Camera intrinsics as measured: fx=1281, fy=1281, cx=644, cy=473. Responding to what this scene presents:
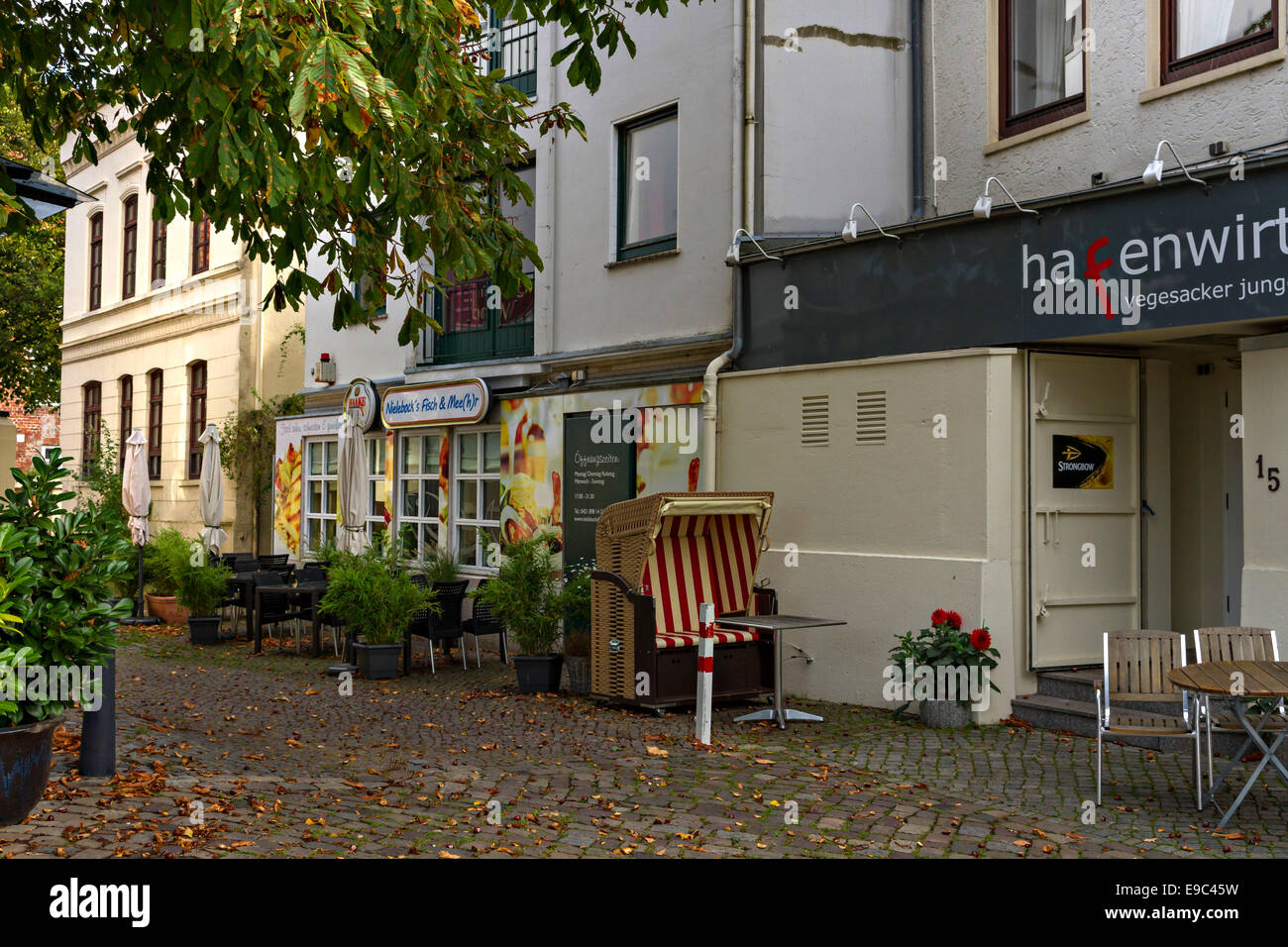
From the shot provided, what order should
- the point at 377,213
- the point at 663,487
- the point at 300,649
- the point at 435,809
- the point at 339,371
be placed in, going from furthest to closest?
the point at 339,371 → the point at 300,649 → the point at 663,487 → the point at 377,213 → the point at 435,809

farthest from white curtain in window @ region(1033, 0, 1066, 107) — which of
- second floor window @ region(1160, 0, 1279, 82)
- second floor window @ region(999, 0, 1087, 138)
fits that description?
second floor window @ region(1160, 0, 1279, 82)

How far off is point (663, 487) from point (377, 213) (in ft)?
17.1

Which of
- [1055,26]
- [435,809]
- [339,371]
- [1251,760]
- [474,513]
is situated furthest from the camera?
[339,371]

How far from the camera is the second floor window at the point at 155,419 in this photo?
85.8ft

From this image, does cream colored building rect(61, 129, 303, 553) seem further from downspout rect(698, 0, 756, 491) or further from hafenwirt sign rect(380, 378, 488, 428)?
downspout rect(698, 0, 756, 491)

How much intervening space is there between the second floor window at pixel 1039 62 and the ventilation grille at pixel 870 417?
304 centimetres

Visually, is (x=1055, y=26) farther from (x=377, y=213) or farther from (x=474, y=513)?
(x=474, y=513)

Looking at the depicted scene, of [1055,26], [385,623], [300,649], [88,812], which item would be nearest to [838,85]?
[1055,26]

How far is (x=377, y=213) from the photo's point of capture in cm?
1005

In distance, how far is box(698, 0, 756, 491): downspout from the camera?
520 inches

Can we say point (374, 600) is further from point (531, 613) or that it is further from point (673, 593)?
point (673, 593)

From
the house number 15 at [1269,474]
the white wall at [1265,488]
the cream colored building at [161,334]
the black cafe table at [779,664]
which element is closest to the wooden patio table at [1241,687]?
the white wall at [1265,488]

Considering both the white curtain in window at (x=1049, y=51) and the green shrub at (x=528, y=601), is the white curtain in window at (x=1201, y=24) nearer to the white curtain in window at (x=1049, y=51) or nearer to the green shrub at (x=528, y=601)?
the white curtain in window at (x=1049, y=51)

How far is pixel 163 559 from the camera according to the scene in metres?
18.7
